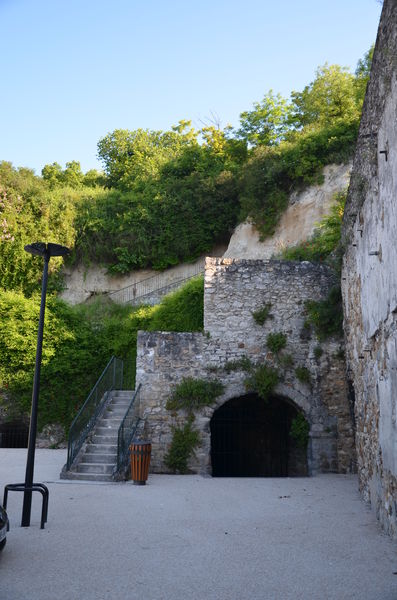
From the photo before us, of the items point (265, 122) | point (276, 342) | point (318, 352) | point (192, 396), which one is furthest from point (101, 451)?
point (265, 122)

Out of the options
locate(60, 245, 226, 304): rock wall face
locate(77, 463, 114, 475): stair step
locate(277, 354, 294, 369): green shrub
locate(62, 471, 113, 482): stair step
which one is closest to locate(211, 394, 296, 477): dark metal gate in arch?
locate(277, 354, 294, 369): green shrub

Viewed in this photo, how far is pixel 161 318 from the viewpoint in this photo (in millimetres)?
15555

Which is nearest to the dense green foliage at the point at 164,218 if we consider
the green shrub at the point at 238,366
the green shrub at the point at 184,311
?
the green shrub at the point at 184,311

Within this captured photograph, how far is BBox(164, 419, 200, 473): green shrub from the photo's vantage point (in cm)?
1201

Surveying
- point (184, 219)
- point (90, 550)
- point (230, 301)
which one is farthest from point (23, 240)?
point (90, 550)

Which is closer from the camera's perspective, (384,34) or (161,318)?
(384,34)

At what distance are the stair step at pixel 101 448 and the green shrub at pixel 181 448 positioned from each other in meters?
1.34

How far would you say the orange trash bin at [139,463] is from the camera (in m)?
10.2

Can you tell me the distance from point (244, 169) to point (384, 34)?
17.9 m

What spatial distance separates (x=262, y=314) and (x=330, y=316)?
167 cm

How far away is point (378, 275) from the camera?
22.1 feet

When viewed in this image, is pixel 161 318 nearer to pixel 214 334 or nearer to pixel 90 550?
pixel 214 334

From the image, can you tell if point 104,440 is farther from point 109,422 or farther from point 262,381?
point 262,381

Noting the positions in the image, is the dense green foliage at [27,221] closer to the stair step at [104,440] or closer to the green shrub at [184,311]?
the green shrub at [184,311]
